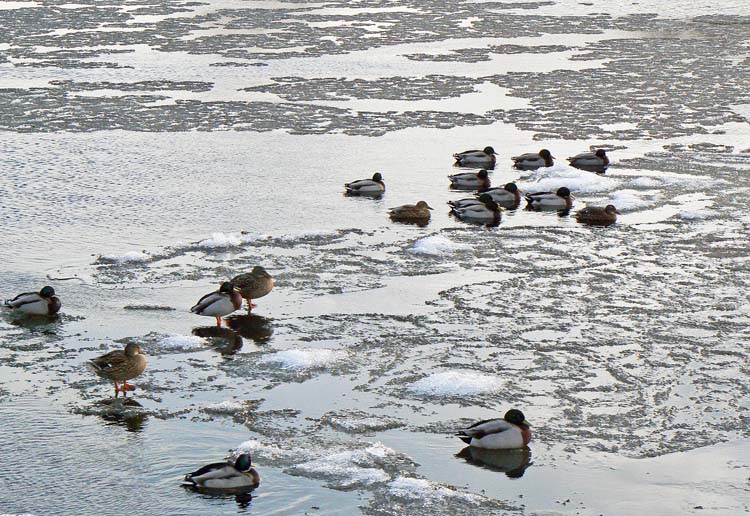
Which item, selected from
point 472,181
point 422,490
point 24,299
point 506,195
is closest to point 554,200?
point 506,195

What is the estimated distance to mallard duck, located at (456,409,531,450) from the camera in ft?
31.4

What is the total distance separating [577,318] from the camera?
1268cm

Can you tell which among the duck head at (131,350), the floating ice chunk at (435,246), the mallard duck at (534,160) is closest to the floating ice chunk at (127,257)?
the floating ice chunk at (435,246)

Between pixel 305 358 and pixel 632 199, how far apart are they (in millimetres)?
8135

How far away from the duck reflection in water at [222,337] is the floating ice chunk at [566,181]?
783 cm

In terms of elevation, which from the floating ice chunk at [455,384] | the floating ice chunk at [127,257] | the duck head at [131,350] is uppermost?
the duck head at [131,350]

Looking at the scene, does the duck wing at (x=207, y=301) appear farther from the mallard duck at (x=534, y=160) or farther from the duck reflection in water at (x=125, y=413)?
the mallard duck at (x=534, y=160)

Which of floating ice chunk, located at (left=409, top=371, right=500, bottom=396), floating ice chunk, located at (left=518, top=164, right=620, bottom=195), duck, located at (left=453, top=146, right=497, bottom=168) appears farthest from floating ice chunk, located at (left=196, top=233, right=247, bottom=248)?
duck, located at (left=453, top=146, right=497, bottom=168)

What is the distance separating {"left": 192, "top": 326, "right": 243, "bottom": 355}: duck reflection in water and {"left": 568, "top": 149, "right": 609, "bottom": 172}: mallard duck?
9344mm

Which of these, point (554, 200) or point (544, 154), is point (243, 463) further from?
point (544, 154)

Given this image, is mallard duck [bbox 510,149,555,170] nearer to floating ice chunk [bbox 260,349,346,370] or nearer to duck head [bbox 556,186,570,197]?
duck head [bbox 556,186,570,197]

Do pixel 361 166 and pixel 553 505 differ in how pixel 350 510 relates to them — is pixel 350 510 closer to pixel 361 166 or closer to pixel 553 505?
pixel 553 505

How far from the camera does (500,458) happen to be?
31.5 feet

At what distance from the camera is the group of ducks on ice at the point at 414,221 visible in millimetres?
9000
